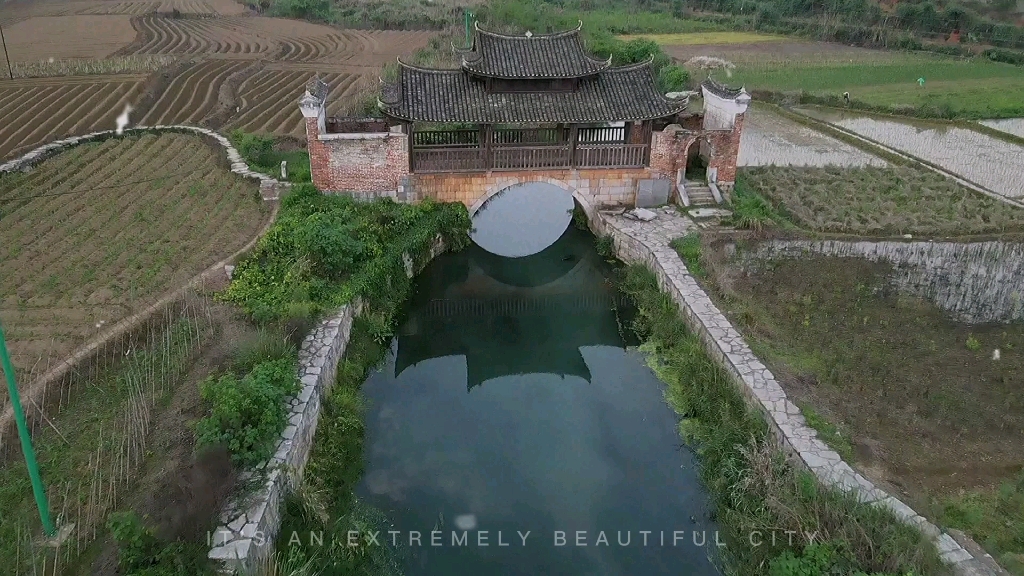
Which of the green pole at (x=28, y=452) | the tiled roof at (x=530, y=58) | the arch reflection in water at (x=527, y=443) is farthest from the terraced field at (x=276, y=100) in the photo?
the green pole at (x=28, y=452)

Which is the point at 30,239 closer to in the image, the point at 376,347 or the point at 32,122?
the point at 376,347

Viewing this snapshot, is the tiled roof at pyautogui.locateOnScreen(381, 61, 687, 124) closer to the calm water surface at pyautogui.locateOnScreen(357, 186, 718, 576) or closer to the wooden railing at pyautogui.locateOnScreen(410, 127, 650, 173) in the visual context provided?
the wooden railing at pyautogui.locateOnScreen(410, 127, 650, 173)

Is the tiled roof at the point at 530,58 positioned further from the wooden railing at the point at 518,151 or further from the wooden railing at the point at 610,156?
the wooden railing at the point at 610,156

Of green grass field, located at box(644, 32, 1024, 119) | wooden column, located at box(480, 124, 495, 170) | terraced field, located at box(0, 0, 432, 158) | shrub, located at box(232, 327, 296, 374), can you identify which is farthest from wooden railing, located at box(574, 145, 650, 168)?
green grass field, located at box(644, 32, 1024, 119)

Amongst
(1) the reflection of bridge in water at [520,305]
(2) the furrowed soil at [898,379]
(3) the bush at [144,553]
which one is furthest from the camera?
(1) the reflection of bridge in water at [520,305]

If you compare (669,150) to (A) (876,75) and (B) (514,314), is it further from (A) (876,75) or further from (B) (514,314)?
(A) (876,75)

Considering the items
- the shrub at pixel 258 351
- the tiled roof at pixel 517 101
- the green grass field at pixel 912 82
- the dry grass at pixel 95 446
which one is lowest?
the dry grass at pixel 95 446

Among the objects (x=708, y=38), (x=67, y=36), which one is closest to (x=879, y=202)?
(x=708, y=38)
